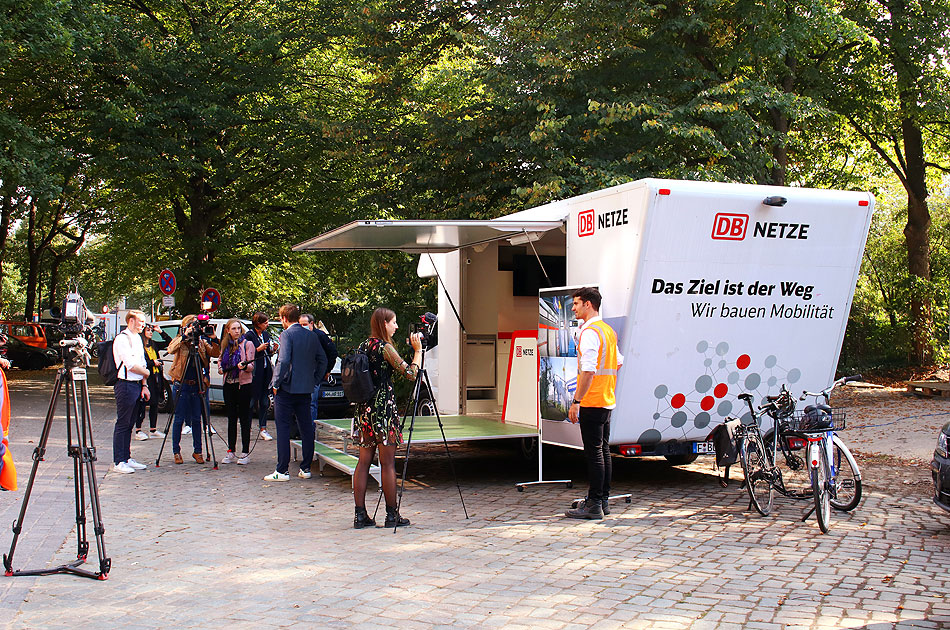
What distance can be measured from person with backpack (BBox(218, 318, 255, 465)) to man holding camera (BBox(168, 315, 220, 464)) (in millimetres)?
302

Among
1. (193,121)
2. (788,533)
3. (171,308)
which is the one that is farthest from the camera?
(171,308)

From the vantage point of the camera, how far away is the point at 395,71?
711 inches

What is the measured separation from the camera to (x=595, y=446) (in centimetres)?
765

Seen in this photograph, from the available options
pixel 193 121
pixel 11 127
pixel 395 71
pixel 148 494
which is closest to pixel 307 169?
pixel 193 121

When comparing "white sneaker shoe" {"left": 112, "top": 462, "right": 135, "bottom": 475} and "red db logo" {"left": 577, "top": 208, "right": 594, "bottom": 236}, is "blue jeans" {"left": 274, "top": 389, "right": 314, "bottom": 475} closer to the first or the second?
"white sneaker shoe" {"left": 112, "top": 462, "right": 135, "bottom": 475}

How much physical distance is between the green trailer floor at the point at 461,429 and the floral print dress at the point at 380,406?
5.76ft

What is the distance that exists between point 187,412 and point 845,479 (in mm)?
7488

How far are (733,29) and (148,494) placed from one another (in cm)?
1307

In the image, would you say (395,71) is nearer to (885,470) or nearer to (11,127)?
(11,127)

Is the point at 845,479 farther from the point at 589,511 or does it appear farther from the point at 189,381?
the point at 189,381

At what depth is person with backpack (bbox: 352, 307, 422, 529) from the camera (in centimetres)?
726

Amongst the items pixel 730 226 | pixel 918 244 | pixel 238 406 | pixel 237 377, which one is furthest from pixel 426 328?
pixel 918 244

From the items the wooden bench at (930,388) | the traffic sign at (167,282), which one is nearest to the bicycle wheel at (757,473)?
the wooden bench at (930,388)

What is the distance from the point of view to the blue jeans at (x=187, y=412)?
10.9 meters
